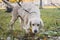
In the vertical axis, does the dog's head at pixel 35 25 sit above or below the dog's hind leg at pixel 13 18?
below

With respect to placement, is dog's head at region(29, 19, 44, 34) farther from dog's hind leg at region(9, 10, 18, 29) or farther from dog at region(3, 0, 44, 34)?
dog's hind leg at region(9, 10, 18, 29)

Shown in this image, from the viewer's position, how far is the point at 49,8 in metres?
1.58

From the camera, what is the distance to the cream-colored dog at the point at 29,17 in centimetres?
158

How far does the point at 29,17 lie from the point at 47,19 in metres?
0.15

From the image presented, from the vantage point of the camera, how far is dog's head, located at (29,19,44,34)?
1.56 meters

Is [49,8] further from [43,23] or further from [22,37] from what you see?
[22,37]

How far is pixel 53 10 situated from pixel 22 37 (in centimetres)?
33

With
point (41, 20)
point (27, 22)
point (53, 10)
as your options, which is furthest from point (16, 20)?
point (53, 10)

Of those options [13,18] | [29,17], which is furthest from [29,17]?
[13,18]

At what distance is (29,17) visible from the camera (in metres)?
1.61

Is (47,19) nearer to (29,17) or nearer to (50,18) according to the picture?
(50,18)

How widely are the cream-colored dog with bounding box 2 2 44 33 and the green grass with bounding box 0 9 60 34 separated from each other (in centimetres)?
3

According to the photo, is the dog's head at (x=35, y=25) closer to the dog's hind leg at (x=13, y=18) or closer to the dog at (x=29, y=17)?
the dog at (x=29, y=17)

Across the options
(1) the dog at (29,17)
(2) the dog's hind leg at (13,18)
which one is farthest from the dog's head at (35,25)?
(2) the dog's hind leg at (13,18)
